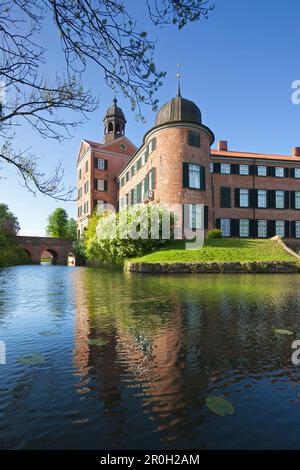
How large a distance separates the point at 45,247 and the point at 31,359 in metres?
39.3

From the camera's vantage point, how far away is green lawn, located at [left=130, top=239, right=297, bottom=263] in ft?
64.0

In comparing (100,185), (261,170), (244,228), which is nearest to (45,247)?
(100,185)

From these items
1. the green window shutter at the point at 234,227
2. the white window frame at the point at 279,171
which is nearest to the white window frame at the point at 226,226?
the green window shutter at the point at 234,227

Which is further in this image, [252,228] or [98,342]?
[252,228]

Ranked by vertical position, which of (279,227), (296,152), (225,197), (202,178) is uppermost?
(296,152)

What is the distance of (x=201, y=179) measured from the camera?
26266 millimetres

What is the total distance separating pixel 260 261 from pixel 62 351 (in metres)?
16.7

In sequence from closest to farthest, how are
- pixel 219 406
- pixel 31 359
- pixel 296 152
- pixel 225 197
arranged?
pixel 219 406 → pixel 31 359 → pixel 225 197 → pixel 296 152

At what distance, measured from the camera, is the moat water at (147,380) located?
2.07m

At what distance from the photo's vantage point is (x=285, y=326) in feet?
17.3

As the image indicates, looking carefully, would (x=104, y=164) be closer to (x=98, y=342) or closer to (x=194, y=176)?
(x=194, y=176)

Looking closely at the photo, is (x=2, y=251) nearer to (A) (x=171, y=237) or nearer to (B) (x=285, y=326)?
(A) (x=171, y=237)

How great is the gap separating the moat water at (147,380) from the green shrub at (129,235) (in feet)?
50.8
